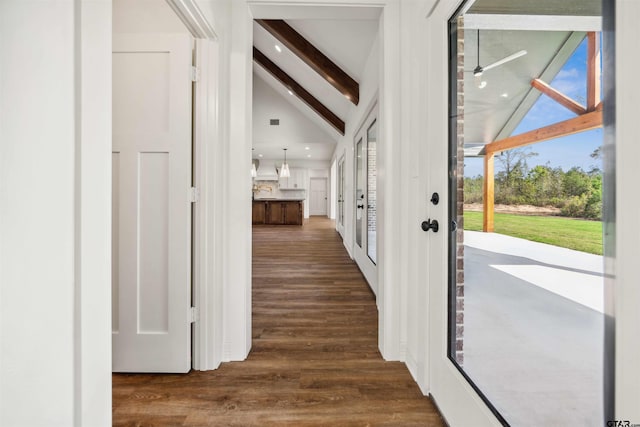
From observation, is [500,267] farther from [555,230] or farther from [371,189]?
[371,189]

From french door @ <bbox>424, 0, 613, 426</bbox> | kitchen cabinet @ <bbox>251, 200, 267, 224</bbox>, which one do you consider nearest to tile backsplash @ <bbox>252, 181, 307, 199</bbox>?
kitchen cabinet @ <bbox>251, 200, 267, 224</bbox>

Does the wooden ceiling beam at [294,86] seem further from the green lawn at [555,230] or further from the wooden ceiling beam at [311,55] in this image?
the green lawn at [555,230]

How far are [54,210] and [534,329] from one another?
1.31 metres

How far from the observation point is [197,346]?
5.66 feet

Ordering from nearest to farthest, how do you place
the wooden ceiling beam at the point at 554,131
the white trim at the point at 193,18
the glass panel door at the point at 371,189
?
the wooden ceiling beam at the point at 554,131 → the white trim at the point at 193,18 → the glass panel door at the point at 371,189

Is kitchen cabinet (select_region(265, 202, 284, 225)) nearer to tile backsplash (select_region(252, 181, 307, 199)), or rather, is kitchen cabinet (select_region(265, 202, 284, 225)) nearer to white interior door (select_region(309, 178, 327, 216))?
tile backsplash (select_region(252, 181, 307, 199))

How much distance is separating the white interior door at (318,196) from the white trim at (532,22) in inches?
463

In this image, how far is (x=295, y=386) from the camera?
→ 1.58 m

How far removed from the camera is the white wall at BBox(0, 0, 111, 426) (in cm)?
58

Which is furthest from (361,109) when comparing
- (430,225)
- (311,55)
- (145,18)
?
(430,225)

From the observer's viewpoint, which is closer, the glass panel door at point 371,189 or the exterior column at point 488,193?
the exterior column at point 488,193

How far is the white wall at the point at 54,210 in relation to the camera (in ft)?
1.89

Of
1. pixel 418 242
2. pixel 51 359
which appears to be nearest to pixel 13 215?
pixel 51 359

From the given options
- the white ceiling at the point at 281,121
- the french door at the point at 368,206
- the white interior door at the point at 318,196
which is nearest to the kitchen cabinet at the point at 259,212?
the white ceiling at the point at 281,121
